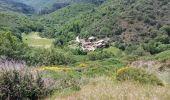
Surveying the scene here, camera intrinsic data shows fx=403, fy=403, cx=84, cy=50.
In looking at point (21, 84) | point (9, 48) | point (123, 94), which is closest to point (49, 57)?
point (9, 48)

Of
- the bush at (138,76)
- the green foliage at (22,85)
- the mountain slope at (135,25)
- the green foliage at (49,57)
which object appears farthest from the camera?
the mountain slope at (135,25)

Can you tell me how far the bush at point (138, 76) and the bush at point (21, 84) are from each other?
2055 millimetres

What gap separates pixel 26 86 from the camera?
8992 millimetres

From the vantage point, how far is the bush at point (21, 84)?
28.9 feet

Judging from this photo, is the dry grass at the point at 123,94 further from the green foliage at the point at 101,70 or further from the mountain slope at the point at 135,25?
the mountain slope at the point at 135,25

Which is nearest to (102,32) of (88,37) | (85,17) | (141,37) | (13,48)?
(88,37)

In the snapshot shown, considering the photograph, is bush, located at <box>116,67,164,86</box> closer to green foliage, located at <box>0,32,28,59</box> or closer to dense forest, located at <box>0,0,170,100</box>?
dense forest, located at <box>0,0,170,100</box>

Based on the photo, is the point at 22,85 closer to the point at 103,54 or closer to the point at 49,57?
the point at 49,57

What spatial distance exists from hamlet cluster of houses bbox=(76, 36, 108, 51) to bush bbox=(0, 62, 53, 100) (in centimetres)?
12279

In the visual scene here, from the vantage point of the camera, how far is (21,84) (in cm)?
896

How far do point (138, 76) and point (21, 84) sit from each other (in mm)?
3073

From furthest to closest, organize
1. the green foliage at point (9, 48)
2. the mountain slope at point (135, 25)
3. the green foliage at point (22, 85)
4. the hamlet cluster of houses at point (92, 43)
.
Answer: the hamlet cluster of houses at point (92, 43), the mountain slope at point (135, 25), the green foliage at point (9, 48), the green foliage at point (22, 85)

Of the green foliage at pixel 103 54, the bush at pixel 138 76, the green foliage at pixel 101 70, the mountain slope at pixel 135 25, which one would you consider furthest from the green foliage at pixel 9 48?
the bush at pixel 138 76

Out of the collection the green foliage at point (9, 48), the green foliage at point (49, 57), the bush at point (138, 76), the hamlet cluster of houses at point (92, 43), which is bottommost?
the hamlet cluster of houses at point (92, 43)
